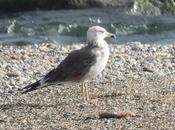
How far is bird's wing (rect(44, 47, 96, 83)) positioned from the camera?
11422 mm

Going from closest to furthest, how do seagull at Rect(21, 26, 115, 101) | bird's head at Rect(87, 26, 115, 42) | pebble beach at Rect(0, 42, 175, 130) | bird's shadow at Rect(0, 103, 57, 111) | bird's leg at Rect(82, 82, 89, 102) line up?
pebble beach at Rect(0, 42, 175, 130)
bird's shadow at Rect(0, 103, 57, 111)
seagull at Rect(21, 26, 115, 101)
bird's leg at Rect(82, 82, 89, 102)
bird's head at Rect(87, 26, 115, 42)

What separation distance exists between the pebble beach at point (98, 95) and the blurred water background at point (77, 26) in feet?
17.4

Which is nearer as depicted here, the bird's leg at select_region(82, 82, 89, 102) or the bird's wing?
the bird's wing

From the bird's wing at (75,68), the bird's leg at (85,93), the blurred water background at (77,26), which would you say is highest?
the blurred water background at (77,26)

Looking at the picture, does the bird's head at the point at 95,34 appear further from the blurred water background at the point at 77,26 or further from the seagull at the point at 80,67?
the blurred water background at the point at 77,26

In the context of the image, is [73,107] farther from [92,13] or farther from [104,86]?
[92,13]

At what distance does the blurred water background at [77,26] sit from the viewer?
72.9 feet

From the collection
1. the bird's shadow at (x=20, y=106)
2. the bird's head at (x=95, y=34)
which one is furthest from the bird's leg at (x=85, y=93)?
the bird's head at (x=95, y=34)

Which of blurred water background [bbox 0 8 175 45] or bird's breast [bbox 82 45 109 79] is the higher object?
blurred water background [bbox 0 8 175 45]

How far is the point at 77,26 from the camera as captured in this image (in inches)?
968

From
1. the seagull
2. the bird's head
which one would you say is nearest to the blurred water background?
the bird's head

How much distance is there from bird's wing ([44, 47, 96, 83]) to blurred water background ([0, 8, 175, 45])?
369 inches

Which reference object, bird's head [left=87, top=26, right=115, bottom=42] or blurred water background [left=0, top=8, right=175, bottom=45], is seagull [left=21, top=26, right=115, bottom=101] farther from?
blurred water background [left=0, top=8, right=175, bottom=45]

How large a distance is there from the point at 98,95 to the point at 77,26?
12.8 metres
